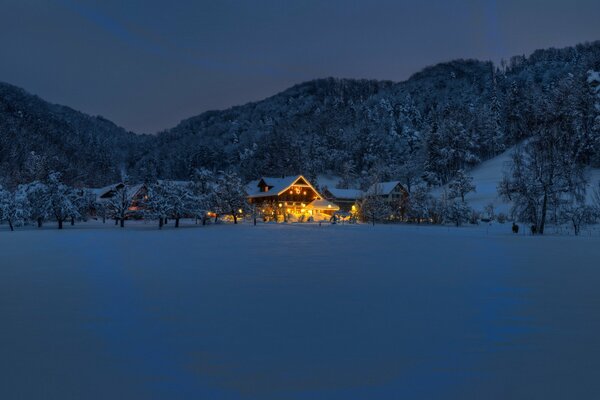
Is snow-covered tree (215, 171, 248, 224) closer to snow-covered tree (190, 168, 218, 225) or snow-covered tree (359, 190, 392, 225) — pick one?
snow-covered tree (190, 168, 218, 225)

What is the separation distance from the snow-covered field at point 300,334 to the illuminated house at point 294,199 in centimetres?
6465

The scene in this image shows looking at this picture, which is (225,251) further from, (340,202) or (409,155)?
(409,155)

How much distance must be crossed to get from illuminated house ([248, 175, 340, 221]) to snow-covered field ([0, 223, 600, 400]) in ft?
212

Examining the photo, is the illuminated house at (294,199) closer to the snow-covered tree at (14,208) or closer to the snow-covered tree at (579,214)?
the snow-covered tree at (14,208)

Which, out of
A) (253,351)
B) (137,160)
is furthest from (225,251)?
(137,160)

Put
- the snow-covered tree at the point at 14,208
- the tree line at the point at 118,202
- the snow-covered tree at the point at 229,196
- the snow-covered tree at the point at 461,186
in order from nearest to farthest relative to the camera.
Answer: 1. the snow-covered tree at the point at 14,208
2. the tree line at the point at 118,202
3. the snow-covered tree at the point at 229,196
4. the snow-covered tree at the point at 461,186

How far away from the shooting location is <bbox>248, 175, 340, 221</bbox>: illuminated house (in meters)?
80.9

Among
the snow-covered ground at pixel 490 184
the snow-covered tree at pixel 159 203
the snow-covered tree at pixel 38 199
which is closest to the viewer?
the snow-covered tree at pixel 38 199

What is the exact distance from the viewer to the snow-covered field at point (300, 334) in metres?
5.63

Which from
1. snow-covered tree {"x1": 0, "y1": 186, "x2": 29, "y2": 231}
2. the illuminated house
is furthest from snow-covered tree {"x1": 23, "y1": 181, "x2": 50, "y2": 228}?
the illuminated house

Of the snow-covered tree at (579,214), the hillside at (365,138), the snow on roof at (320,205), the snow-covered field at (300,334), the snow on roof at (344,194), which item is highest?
the hillside at (365,138)

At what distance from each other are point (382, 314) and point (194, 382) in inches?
187

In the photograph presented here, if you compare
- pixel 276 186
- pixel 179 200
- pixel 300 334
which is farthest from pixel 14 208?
pixel 300 334

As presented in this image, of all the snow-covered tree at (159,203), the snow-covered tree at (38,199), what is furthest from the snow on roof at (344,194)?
the snow-covered tree at (38,199)
